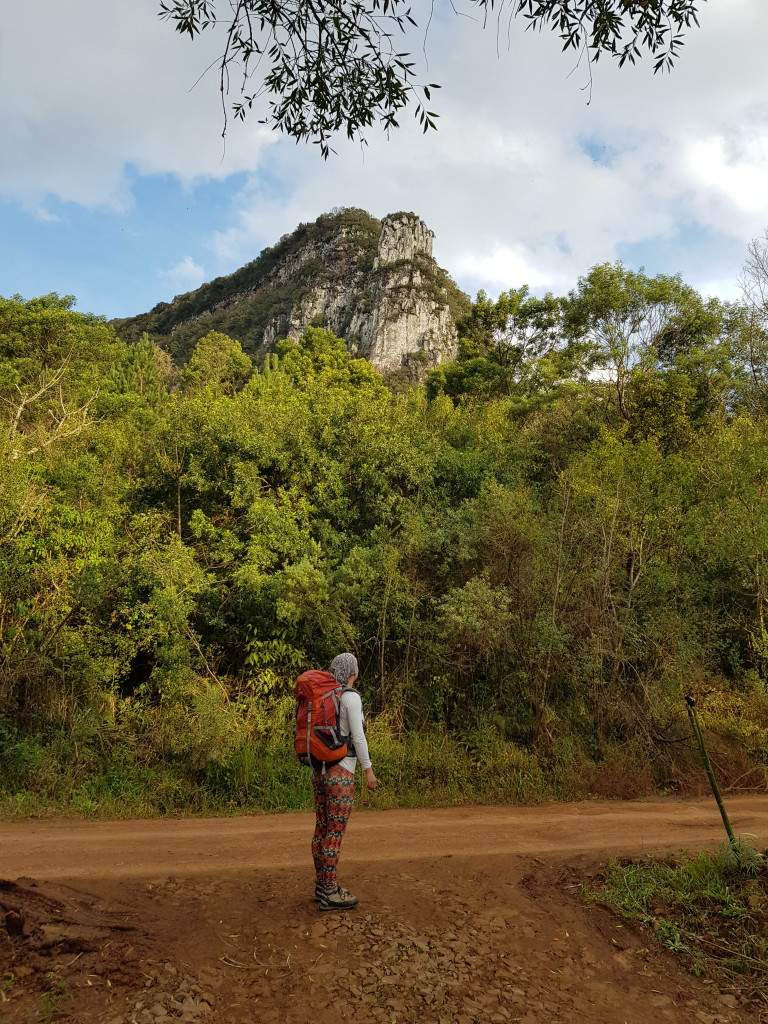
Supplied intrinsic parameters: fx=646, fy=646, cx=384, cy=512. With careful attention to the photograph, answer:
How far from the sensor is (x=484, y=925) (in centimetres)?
466

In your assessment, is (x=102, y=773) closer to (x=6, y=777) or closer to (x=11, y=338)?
(x=6, y=777)

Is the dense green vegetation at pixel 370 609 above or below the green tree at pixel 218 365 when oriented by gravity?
below

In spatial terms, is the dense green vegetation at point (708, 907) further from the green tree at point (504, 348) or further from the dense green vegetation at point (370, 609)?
the green tree at point (504, 348)

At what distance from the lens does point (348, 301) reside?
98.5m

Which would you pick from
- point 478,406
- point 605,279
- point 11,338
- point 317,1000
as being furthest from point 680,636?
point 11,338

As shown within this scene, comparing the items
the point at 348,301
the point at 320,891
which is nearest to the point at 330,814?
the point at 320,891

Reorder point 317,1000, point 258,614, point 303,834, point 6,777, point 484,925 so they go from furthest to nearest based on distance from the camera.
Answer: point 258,614 → point 6,777 → point 303,834 → point 484,925 → point 317,1000

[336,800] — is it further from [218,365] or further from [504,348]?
[218,365]

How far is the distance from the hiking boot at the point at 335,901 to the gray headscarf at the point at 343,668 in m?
1.53

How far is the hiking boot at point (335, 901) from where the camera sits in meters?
4.70

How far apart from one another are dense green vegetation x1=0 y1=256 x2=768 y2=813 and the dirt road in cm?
263

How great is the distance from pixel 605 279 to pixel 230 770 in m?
17.1

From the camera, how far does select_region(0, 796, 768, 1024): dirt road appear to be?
355 cm

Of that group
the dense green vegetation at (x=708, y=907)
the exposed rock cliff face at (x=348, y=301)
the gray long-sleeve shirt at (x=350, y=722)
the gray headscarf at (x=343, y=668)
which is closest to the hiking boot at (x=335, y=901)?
the gray long-sleeve shirt at (x=350, y=722)
